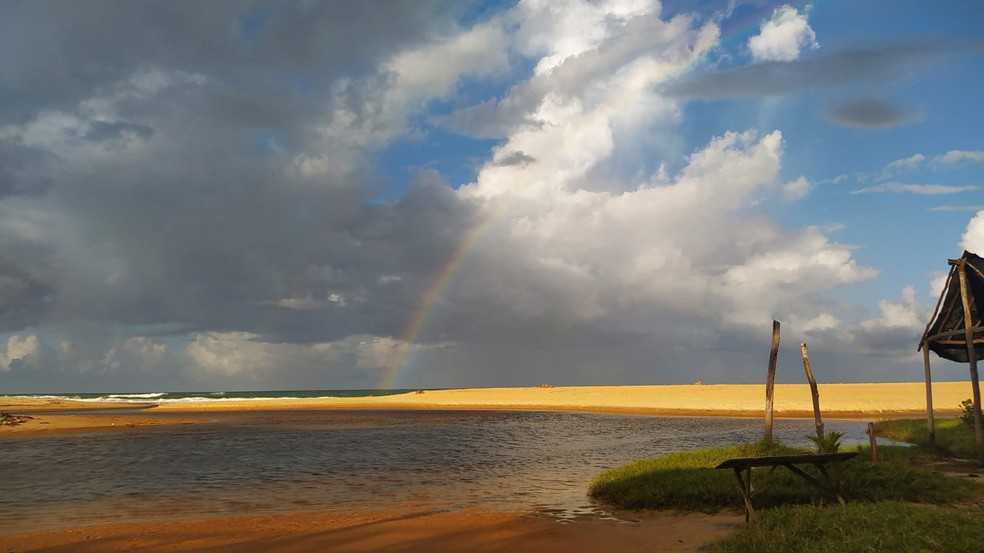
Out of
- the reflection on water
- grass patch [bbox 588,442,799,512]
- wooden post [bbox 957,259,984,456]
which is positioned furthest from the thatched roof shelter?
the reflection on water

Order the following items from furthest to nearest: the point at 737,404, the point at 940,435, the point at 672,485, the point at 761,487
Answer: the point at 737,404, the point at 940,435, the point at 672,485, the point at 761,487

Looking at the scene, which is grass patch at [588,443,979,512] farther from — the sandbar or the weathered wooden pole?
the sandbar

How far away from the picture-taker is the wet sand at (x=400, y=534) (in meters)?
12.9

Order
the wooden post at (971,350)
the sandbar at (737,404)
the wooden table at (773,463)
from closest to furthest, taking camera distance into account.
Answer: the wooden table at (773,463) < the wooden post at (971,350) < the sandbar at (737,404)

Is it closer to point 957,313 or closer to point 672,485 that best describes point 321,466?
point 672,485

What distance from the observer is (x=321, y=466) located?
89.4ft

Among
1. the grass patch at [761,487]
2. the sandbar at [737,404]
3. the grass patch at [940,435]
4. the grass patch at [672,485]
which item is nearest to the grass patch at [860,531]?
the grass patch at [761,487]

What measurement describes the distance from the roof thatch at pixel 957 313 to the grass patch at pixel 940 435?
134 inches

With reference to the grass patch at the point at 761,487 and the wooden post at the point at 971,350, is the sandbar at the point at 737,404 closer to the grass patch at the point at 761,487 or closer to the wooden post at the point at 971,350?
the wooden post at the point at 971,350

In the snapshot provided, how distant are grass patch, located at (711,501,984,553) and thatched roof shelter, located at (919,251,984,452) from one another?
44.8 feet

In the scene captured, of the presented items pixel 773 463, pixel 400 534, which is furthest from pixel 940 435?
pixel 400 534

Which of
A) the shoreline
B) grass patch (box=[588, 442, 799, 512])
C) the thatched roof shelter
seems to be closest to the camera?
grass patch (box=[588, 442, 799, 512])

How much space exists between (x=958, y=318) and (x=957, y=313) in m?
0.20

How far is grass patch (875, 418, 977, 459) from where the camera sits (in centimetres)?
2275
